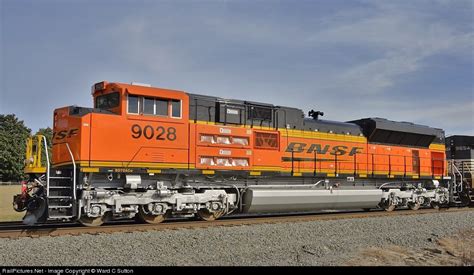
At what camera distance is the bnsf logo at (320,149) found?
44.2 feet

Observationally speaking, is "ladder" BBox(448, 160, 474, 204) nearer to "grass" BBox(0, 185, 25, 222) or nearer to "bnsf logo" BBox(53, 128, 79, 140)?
"bnsf logo" BBox(53, 128, 79, 140)

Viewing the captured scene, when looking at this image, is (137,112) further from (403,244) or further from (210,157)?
(403,244)

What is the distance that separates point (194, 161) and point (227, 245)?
3833mm

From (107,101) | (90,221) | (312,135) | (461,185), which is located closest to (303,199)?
(312,135)

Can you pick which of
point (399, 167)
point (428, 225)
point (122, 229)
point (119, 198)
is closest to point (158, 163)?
point (119, 198)

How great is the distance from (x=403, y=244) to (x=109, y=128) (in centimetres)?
667

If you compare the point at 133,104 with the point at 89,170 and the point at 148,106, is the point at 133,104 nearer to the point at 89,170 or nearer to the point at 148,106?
the point at 148,106

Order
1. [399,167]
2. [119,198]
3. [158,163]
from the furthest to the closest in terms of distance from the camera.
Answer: [399,167], [158,163], [119,198]

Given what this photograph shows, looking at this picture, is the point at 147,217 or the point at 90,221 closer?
the point at 90,221

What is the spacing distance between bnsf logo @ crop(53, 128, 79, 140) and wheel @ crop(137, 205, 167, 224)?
2.31 m

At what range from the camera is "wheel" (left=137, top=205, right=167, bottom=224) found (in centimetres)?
1058

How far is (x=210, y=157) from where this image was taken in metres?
11.6

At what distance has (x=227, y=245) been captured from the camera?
782 cm

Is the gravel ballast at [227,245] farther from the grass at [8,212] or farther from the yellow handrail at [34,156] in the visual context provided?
the grass at [8,212]
